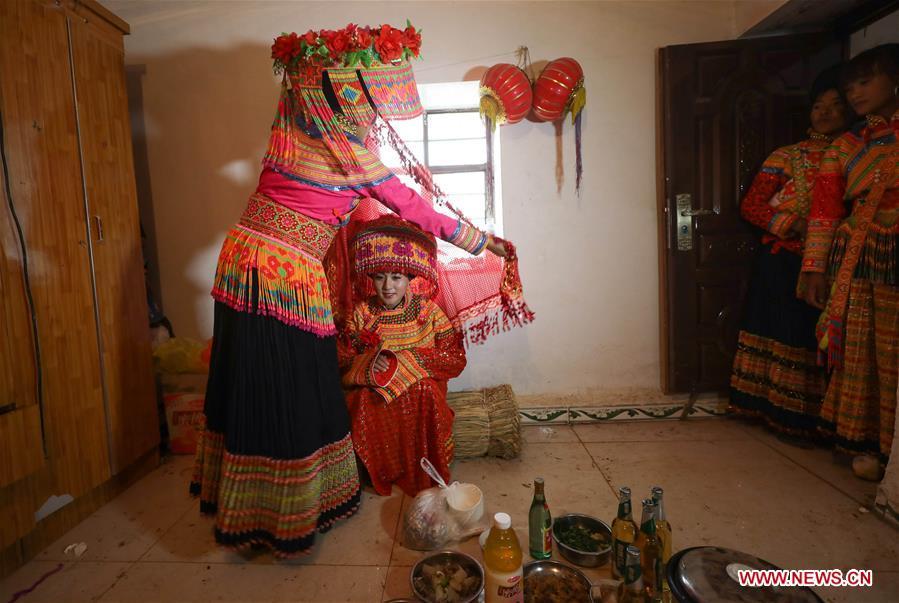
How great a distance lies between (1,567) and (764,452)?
3.56 m

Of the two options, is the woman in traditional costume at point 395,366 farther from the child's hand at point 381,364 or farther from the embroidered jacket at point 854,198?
the embroidered jacket at point 854,198

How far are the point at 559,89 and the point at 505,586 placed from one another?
2456 millimetres

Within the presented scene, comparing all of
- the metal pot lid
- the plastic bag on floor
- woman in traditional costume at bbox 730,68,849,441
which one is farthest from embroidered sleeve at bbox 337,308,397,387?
woman in traditional costume at bbox 730,68,849,441

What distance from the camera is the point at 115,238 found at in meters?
2.26

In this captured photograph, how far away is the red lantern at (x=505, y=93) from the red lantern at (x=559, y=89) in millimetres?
71

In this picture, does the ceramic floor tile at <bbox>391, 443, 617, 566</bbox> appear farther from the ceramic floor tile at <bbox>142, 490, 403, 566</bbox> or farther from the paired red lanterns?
the paired red lanterns

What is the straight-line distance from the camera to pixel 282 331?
1.73m

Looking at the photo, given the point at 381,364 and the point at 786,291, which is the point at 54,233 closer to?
the point at 381,364

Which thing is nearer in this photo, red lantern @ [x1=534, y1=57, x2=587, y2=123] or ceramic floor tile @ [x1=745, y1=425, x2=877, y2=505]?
ceramic floor tile @ [x1=745, y1=425, x2=877, y2=505]

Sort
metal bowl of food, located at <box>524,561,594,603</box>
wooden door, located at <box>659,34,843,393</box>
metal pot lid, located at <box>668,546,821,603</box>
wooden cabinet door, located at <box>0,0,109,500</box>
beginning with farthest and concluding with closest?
wooden door, located at <box>659,34,843,393</box>, wooden cabinet door, located at <box>0,0,109,500</box>, metal bowl of food, located at <box>524,561,594,603</box>, metal pot lid, located at <box>668,546,821,603</box>

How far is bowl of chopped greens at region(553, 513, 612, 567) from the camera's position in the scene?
1.66m

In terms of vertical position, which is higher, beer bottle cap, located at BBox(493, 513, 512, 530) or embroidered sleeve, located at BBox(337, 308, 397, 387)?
embroidered sleeve, located at BBox(337, 308, 397, 387)

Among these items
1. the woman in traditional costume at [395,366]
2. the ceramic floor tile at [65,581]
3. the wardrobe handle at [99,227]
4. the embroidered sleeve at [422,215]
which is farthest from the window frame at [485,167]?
the ceramic floor tile at [65,581]

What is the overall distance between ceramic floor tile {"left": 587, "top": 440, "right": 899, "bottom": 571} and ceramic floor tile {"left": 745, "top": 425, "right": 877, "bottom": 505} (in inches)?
2.2
